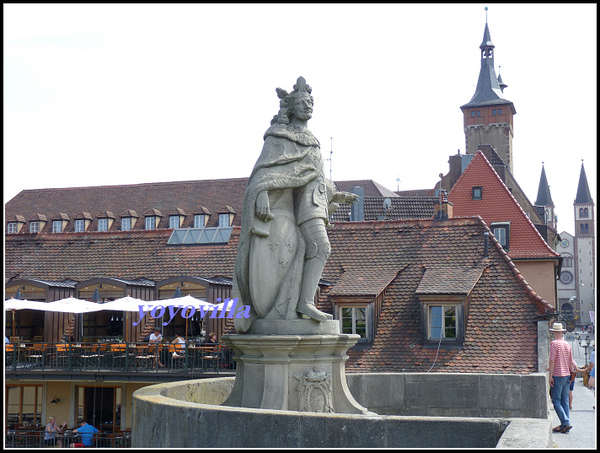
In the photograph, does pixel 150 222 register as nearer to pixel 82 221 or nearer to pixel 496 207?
pixel 82 221

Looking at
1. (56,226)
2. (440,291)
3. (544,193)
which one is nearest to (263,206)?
(440,291)

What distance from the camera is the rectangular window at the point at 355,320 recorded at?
2495 centimetres

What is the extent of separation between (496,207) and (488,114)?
31.8 metres

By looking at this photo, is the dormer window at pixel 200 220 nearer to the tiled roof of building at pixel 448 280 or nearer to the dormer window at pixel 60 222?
the dormer window at pixel 60 222

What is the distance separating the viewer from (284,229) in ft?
27.3

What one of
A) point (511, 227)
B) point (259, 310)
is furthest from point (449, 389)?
point (511, 227)

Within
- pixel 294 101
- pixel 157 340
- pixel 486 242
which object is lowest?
pixel 157 340

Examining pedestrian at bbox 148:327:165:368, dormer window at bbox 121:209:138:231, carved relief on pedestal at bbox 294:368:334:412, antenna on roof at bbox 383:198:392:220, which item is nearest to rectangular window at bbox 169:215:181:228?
dormer window at bbox 121:209:138:231

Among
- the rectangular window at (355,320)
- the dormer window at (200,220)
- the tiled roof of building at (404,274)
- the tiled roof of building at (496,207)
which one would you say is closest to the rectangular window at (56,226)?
the dormer window at (200,220)

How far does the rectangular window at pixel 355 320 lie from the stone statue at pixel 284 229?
1666cm

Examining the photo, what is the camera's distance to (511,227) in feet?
128

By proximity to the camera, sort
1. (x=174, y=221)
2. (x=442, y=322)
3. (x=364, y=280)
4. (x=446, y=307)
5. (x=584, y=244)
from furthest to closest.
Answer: (x=584, y=244) < (x=174, y=221) < (x=364, y=280) < (x=442, y=322) < (x=446, y=307)

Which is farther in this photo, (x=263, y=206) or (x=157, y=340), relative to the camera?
(x=157, y=340)

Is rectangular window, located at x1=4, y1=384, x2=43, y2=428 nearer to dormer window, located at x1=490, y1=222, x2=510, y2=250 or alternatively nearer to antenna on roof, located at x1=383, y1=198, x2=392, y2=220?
antenna on roof, located at x1=383, y1=198, x2=392, y2=220
